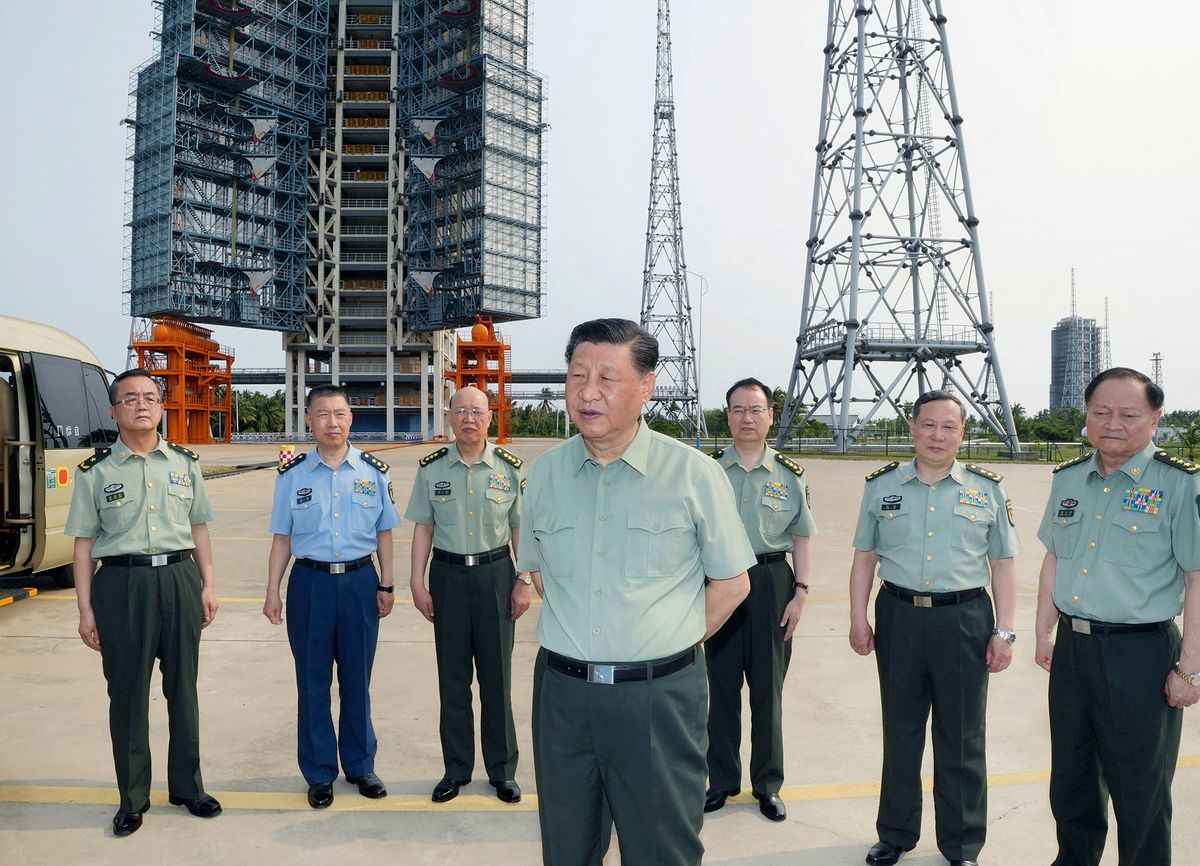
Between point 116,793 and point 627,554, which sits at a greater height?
point 627,554

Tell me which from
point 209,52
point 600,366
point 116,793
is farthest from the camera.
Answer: point 209,52

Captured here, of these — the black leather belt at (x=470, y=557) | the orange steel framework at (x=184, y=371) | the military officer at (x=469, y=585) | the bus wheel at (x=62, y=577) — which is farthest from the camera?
the orange steel framework at (x=184, y=371)

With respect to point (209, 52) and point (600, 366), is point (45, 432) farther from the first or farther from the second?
point (209, 52)

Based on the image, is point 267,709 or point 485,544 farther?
point 267,709

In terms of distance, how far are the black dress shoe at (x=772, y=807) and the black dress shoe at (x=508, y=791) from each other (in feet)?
3.54

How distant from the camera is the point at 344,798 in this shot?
345 cm

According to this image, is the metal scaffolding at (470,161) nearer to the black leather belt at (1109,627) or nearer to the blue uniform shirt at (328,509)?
the blue uniform shirt at (328,509)

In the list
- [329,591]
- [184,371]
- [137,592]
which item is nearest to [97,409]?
[137,592]

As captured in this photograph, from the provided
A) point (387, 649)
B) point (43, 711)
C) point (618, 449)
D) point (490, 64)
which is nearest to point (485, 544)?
point (618, 449)

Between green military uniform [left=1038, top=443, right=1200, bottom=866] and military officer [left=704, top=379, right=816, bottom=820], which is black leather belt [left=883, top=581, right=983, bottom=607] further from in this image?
military officer [left=704, top=379, right=816, bottom=820]

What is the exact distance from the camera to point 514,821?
128 inches

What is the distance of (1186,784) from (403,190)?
6188cm

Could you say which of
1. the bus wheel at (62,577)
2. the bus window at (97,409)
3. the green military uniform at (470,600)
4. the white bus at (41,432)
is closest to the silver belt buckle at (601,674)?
the green military uniform at (470,600)

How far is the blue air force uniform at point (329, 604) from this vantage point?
3.46 metres
